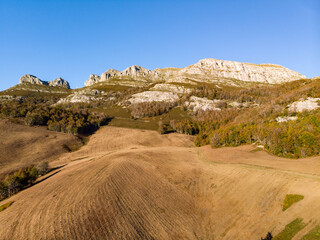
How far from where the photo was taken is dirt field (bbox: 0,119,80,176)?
6956cm

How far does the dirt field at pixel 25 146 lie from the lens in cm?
6956

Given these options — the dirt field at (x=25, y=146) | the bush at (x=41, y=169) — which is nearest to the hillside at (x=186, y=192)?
the bush at (x=41, y=169)

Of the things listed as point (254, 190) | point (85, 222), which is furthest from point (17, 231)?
point (254, 190)

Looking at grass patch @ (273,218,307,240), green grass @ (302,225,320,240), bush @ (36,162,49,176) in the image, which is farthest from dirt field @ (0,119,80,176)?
green grass @ (302,225,320,240)

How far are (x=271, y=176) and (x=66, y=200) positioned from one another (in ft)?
149

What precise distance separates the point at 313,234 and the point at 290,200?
8.41 metres

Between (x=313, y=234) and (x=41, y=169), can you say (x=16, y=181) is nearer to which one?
(x=41, y=169)

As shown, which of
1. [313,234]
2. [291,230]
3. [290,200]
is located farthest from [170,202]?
[313,234]

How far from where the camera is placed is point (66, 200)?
32719 millimetres

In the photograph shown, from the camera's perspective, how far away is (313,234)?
20.0 m

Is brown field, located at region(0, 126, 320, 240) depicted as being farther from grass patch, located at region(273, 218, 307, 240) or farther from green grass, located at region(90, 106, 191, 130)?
green grass, located at region(90, 106, 191, 130)

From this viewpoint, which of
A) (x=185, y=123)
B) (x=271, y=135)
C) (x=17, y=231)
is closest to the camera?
(x=17, y=231)

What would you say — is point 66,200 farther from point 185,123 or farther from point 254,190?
point 185,123

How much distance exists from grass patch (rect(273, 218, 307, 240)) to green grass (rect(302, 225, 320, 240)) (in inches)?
44.0
